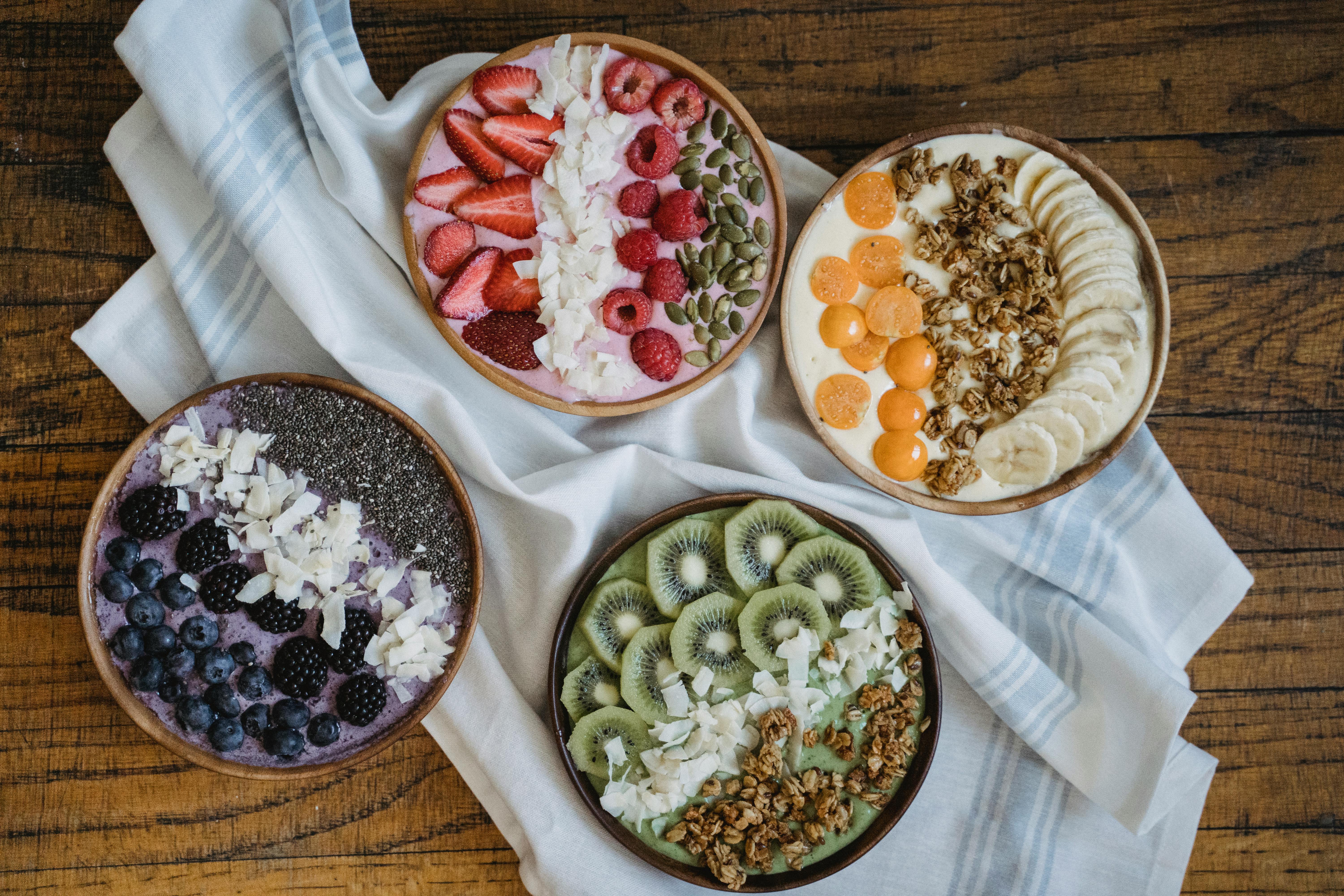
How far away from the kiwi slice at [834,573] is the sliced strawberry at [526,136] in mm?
954

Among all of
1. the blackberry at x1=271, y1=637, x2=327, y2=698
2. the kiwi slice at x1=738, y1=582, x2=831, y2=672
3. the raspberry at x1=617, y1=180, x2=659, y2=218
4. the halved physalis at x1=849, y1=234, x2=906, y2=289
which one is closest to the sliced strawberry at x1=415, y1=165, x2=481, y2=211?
the raspberry at x1=617, y1=180, x2=659, y2=218

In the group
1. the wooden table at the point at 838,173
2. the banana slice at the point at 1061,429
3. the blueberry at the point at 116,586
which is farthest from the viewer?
the wooden table at the point at 838,173

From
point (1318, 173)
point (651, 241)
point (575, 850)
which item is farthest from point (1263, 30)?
point (575, 850)

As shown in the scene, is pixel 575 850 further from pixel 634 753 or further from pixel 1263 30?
pixel 1263 30

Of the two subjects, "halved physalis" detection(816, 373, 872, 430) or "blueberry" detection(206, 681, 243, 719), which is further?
"halved physalis" detection(816, 373, 872, 430)

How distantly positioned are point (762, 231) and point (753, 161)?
0.16m

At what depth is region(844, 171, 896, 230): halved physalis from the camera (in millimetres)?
1785

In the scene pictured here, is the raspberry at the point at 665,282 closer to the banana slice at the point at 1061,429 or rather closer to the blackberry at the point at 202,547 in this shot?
the banana slice at the point at 1061,429

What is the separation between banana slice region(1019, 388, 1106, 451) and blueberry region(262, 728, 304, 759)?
1.61m

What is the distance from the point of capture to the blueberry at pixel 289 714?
1691 mm

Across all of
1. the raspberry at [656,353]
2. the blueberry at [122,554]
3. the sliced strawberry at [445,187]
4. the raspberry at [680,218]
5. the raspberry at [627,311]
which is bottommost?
the blueberry at [122,554]

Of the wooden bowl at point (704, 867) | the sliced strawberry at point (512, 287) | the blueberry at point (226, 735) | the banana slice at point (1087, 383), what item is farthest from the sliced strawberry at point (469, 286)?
the banana slice at point (1087, 383)

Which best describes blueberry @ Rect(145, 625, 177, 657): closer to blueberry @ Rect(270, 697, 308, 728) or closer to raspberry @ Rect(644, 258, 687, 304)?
blueberry @ Rect(270, 697, 308, 728)

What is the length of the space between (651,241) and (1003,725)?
1.34 metres
